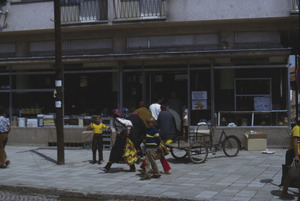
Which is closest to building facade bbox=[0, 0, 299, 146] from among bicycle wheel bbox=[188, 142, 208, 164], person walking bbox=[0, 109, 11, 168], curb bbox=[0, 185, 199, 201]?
bicycle wheel bbox=[188, 142, 208, 164]

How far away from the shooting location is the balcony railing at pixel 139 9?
15.4 metres

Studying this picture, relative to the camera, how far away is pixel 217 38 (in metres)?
15.3

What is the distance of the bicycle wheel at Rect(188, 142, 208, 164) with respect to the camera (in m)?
11.2

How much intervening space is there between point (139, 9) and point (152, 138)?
7794 millimetres

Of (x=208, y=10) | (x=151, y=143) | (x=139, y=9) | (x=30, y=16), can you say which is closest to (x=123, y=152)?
(x=151, y=143)

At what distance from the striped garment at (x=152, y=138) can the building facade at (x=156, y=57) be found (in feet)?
19.6

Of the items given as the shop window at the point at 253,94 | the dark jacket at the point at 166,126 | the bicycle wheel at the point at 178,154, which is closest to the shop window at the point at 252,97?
the shop window at the point at 253,94

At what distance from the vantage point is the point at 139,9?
51.3 ft

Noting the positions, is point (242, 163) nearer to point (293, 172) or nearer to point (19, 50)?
point (293, 172)

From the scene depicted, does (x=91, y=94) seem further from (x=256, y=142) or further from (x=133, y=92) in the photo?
(x=256, y=142)

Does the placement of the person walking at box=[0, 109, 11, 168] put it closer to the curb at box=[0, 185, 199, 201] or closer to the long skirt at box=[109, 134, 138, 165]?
the curb at box=[0, 185, 199, 201]

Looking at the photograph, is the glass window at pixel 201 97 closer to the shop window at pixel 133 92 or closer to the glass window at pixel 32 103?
the shop window at pixel 133 92

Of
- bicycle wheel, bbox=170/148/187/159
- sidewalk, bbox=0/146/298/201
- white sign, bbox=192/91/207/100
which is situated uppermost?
white sign, bbox=192/91/207/100

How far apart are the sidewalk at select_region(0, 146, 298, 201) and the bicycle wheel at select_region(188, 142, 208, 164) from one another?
23 cm
